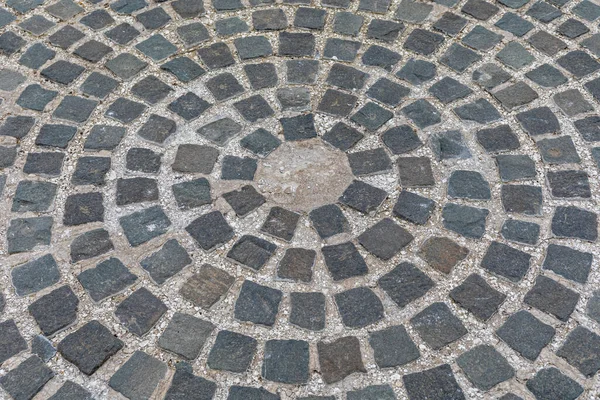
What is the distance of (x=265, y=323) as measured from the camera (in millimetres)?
3334

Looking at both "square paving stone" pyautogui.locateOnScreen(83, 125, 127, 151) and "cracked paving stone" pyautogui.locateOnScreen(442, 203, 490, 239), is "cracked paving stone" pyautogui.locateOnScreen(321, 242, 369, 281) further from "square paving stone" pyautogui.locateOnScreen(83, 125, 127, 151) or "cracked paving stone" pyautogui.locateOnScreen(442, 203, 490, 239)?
"square paving stone" pyautogui.locateOnScreen(83, 125, 127, 151)

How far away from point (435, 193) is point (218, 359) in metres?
1.63

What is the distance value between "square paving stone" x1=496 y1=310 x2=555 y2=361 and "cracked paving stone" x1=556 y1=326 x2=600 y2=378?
0.09 meters

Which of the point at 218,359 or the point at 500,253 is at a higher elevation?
the point at 500,253

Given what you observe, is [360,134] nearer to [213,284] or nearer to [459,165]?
[459,165]

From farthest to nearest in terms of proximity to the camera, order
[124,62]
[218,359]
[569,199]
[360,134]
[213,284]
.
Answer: [124,62]
[360,134]
[569,199]
[213,284]
[218,359]

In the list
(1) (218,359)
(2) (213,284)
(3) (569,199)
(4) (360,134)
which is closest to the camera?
(1) (218,359)

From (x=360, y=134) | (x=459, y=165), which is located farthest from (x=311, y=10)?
(x=459, y=165)

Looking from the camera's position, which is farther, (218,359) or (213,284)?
(213,284)

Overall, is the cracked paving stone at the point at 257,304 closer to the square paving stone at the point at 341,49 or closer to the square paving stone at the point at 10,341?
the square paving stone at the point at 10,341

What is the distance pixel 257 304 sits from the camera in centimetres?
341

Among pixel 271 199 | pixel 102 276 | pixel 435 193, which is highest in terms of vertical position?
pixel 435 193

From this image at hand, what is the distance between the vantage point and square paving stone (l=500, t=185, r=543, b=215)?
3793mm

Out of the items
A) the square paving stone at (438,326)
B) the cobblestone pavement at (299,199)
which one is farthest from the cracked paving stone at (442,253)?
the square paving stone at (438,326)
